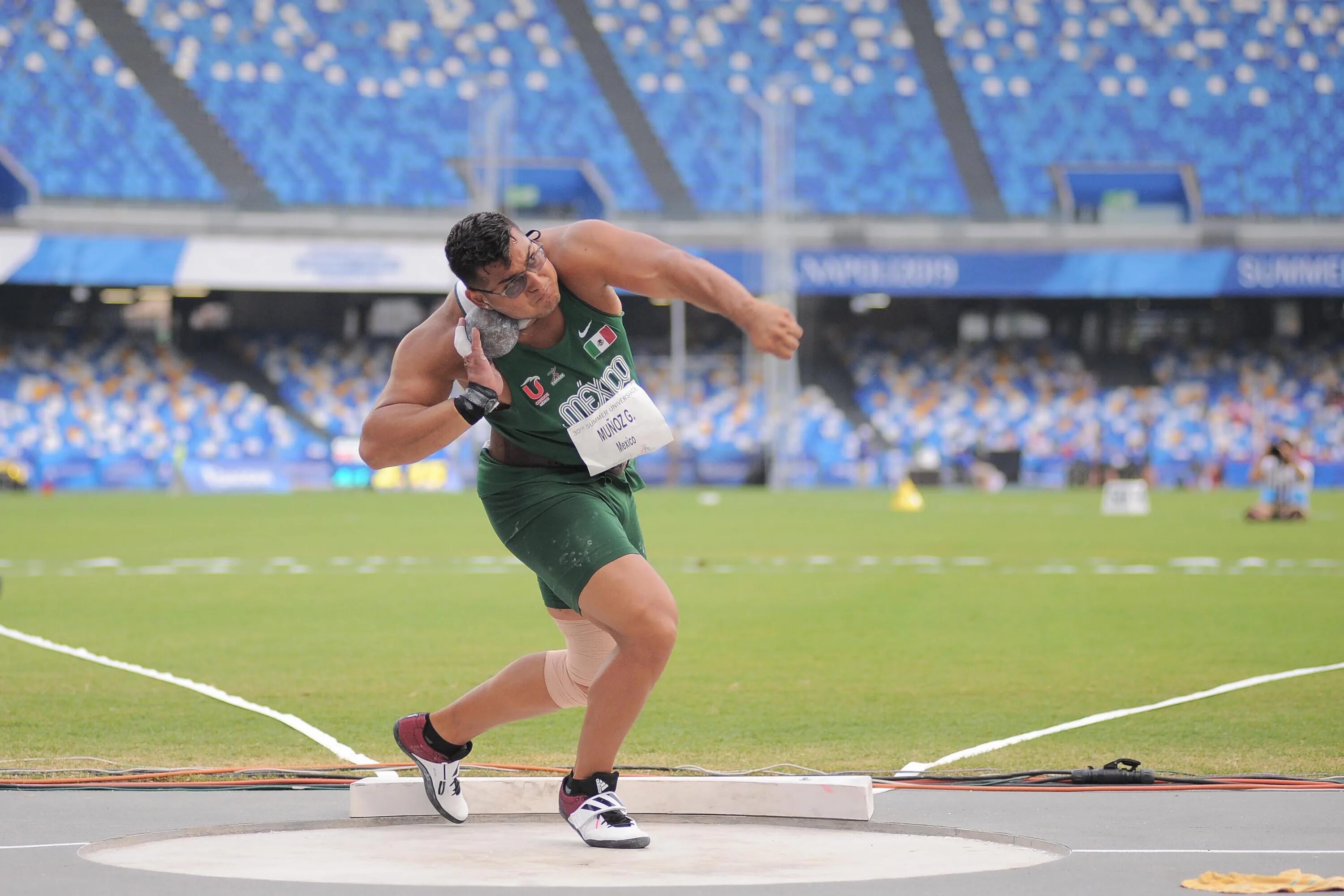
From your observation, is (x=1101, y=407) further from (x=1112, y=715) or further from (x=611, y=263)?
(x=611, y=263)

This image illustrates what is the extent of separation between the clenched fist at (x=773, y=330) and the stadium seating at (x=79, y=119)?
40.7 meters

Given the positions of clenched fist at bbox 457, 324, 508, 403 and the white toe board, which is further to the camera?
the white toe board

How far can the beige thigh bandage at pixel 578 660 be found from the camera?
560 centimetres

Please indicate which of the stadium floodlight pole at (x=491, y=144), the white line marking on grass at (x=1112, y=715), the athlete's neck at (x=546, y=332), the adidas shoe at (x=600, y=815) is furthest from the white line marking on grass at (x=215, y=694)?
the stadium floodlight pole at (x=491, y=144)

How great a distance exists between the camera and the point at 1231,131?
1811 inches

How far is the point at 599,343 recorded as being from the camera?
17.5 feet

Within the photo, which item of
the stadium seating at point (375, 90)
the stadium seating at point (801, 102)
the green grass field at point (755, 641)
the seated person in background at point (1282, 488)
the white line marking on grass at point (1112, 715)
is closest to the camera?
the white line marking on grass at point (1112, 715)

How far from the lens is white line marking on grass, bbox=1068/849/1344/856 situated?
5.00 metres

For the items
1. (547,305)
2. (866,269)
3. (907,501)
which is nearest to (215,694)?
(547,305)

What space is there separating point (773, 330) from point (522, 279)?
2.60 ft

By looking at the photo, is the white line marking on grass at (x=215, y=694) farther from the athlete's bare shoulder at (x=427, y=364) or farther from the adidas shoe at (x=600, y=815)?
the athlete's bare shoulder at (x=427, y=364)

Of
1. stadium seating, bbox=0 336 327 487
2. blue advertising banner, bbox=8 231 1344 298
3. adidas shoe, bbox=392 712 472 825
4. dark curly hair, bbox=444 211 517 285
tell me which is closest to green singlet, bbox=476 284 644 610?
dark curly hair, bbox=444 211 517 285

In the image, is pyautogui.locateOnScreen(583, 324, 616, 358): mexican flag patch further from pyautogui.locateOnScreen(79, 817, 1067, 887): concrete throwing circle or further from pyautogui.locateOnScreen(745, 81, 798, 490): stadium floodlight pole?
pyautogui.locateOnScreen(745, 81, 798, 490): stadium floodlight pole

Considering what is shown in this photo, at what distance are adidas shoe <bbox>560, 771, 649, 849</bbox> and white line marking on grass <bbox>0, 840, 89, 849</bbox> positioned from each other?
1496 millimetres
